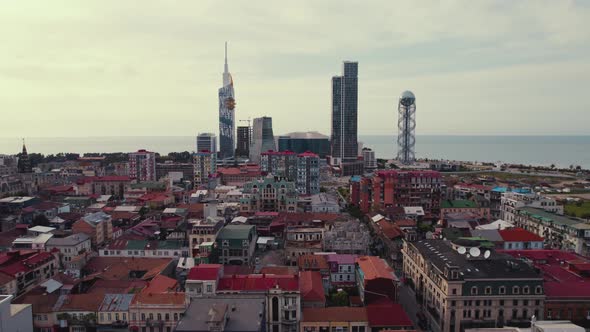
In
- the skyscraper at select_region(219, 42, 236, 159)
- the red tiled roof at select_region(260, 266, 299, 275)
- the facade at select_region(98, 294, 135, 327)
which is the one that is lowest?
the facade at select_region(98, 294, 135, 327)

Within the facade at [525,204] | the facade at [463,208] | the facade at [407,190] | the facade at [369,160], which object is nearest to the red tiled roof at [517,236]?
the facade at [525,204]

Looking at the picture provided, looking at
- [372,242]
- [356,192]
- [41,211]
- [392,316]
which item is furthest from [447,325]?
[41,211]

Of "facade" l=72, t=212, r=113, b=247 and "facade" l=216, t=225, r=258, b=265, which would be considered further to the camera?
"facade" l=72, t=212, r=113, b=247

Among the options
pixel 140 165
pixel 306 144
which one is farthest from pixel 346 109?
pixel 140 165

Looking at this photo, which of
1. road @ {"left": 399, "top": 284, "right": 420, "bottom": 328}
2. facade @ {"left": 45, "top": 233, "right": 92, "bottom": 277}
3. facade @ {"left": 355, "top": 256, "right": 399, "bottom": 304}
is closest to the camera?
facade @ {"left": 355, "top": 256, "right": 399, "bottom": 304}

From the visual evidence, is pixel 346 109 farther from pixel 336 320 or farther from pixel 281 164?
pixel 336 320

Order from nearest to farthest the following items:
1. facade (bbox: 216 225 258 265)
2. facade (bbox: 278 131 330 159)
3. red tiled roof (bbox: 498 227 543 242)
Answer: facade (bbox: 216 225 258 265) < red tiled roof (bbox: 498 227 543 242) < facade (bbox: 278 131 330 159)

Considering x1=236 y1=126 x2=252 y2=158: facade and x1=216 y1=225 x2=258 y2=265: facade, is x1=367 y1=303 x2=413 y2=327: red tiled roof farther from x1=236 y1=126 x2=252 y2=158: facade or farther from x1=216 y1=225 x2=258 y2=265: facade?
x1=236 y1=126 x2=252 y2=158: facade

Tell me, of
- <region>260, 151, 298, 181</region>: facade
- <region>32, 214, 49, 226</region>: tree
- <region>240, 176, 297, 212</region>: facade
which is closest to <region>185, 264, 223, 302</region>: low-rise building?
<region>32, 214, 49, 226</region>: tree
